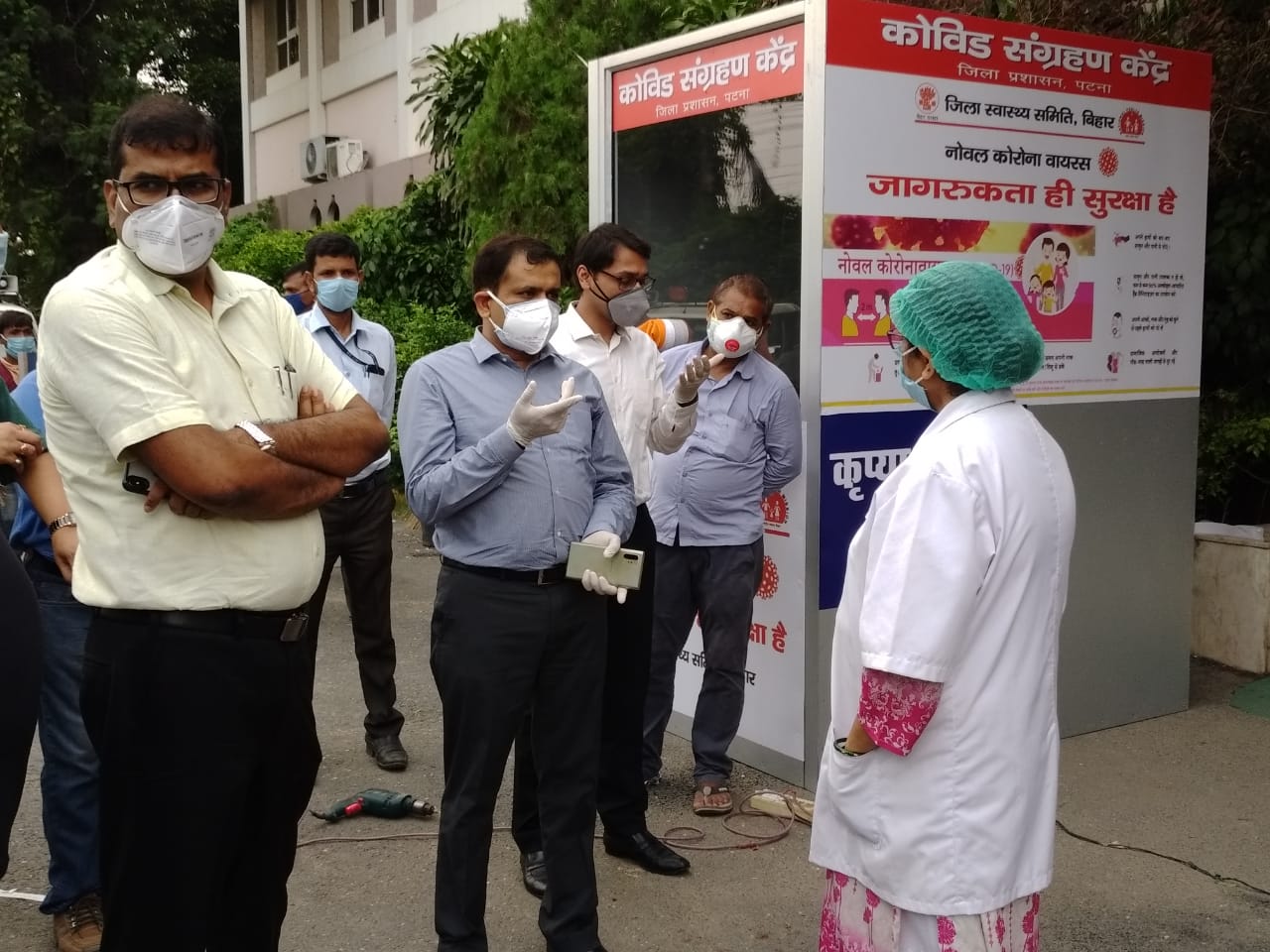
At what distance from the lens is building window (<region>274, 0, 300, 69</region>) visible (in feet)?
74.9

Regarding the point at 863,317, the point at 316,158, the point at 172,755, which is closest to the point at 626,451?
the point at 863,317

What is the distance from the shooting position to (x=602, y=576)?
3406mm

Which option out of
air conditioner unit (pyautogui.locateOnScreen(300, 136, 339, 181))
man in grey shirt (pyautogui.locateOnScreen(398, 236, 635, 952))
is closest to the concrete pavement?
man in grey shirt (pyautogui.locateOnScreen(398, 236, 635, 952))

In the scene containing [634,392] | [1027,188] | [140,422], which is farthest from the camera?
[1027,188]

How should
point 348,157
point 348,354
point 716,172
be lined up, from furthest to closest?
point 348,157, point 716,172, point 348,354

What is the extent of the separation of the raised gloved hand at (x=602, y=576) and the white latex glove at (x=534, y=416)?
32 centimetres

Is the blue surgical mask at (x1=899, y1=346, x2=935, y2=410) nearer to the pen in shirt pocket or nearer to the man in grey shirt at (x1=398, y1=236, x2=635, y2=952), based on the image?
the man in grey shirt at (x1=398, y1=236, x2=635, y2=952)

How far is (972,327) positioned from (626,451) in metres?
1.82

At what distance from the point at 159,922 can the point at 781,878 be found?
7.50ft

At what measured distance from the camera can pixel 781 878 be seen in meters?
4.32

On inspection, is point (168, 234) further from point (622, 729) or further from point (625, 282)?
point (622, 729)

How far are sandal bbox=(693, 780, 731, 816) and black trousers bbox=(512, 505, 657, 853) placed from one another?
0.51 metres

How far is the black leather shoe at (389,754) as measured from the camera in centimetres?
532

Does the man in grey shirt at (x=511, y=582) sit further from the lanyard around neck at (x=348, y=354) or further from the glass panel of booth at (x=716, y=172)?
the lanyard around neck at (x=348, y=354)
